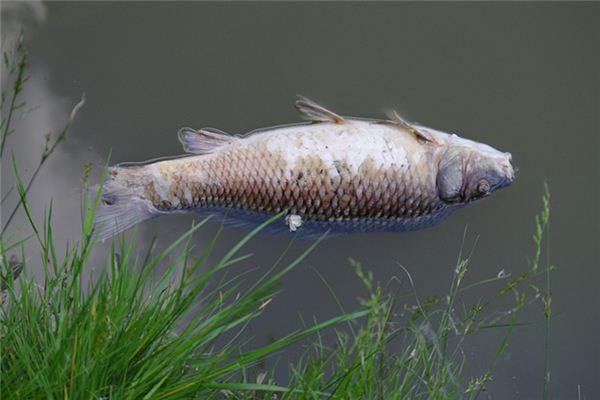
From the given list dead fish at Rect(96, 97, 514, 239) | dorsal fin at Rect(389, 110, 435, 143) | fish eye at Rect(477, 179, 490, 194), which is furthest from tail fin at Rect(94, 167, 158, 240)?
fish eye at Rect(477, 179, 490, 194)

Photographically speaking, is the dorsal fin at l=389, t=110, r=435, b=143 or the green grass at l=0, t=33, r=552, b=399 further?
the dorsal fin at l=389, t=110, r=435, b=143

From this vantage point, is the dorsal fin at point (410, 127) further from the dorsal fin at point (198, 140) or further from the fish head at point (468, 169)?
the dorsal fin at point (198, 140)

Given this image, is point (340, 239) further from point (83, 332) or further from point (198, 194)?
point (83, 332)

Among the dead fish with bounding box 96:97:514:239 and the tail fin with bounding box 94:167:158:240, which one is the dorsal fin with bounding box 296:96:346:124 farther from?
the tail fin with bounding box 94:167:158:240

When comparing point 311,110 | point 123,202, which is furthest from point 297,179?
point 123,202

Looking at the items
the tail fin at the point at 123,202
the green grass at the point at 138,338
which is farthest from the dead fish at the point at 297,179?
the green grass at the point at 138,338

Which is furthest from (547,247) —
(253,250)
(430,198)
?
(253,250)
